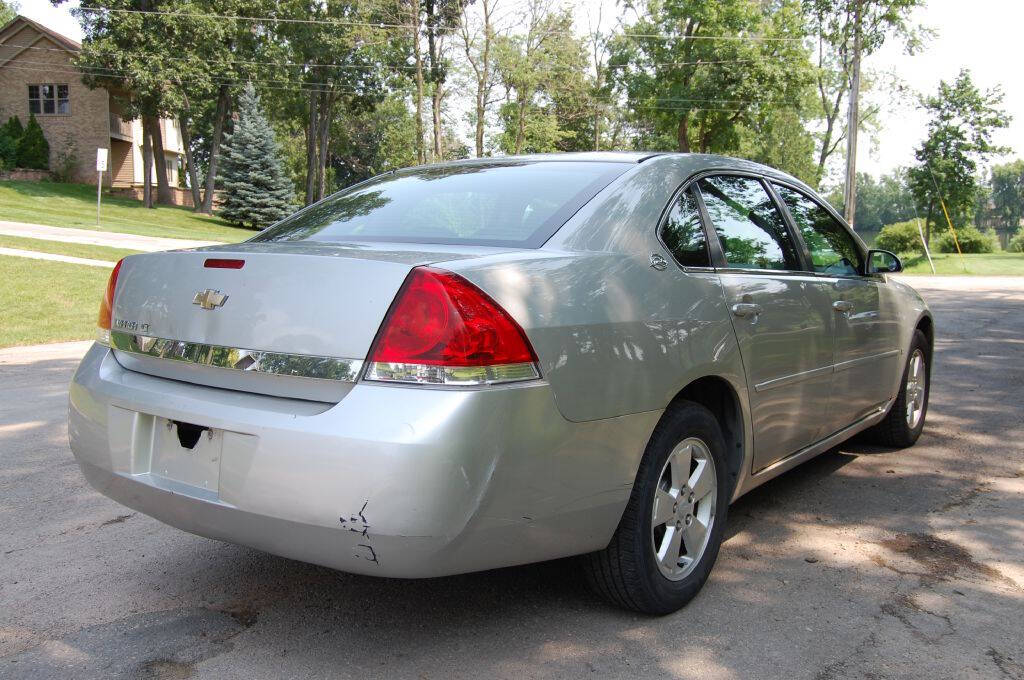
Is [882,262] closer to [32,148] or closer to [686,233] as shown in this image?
[686,233]

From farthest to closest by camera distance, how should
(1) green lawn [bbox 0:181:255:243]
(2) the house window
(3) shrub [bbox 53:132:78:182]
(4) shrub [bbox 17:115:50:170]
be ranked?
(2) the house window → (3) shrub [bbox 53:132:78:182] → (4) shrub [bbox 17:115:50:170] → (1) green lawn [bbox 0:181:255:243]

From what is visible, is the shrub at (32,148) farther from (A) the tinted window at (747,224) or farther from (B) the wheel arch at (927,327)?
(A) the tinted window at (747,224)

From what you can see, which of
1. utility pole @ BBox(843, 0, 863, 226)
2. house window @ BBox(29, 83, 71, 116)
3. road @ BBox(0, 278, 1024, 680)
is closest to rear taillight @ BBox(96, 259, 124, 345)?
road @ BBox(0, 278, 1024, 680)

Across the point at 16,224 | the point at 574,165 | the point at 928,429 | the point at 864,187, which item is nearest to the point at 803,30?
the point at 16,224

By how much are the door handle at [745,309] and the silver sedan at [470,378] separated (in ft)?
0.07

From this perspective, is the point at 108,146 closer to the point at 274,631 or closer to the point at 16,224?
the point at 16,224

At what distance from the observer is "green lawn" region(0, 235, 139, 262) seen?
755 inches

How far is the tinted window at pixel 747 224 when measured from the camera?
A: 3.62m

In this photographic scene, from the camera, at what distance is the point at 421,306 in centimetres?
243

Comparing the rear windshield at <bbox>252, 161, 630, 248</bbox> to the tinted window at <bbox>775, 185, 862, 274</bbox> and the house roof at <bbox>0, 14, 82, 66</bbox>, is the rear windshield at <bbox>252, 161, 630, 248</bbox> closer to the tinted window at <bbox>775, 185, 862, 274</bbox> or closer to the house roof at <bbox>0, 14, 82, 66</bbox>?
the tinted window at <bbox>775, 185, 862, 274</bbox>

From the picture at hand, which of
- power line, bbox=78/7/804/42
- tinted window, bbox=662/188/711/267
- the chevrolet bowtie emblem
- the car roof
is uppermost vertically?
power line, bbox=78/7/804/42

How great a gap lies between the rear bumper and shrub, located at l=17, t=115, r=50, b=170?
158ft

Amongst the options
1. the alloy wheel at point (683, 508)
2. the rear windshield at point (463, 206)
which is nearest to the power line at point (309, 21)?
the rear windshield at point (463, 206)

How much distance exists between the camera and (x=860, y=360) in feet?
14.5
